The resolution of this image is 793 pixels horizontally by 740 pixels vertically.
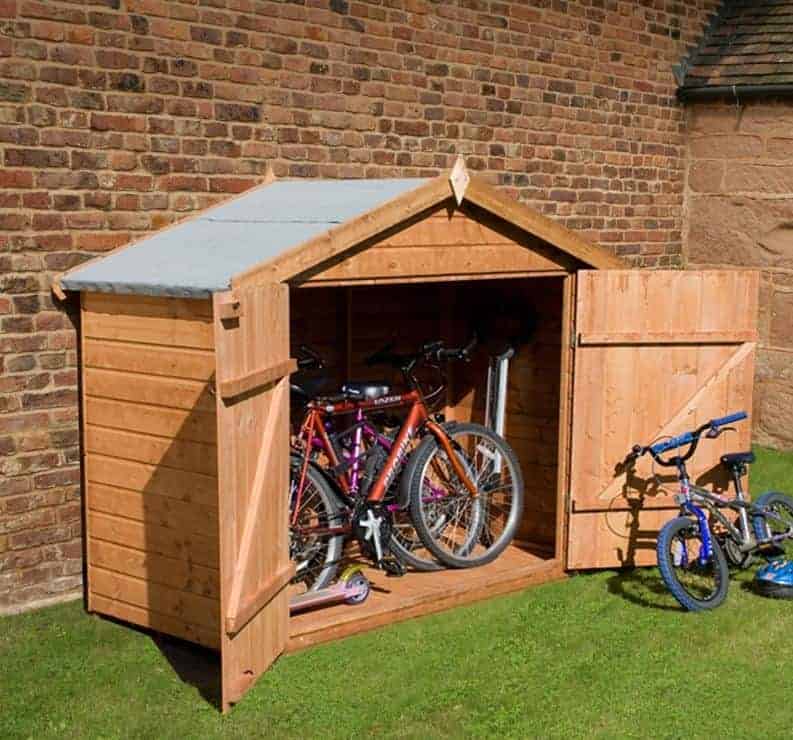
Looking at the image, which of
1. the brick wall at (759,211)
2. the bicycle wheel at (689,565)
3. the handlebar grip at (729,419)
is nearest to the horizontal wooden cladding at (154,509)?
the bicycle wheel at (689,565)

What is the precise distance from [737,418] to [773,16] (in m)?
6.05

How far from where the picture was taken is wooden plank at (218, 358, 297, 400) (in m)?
5.22

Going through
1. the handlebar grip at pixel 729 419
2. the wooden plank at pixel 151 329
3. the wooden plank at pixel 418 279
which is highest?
the wooden plank at pixel 418 279

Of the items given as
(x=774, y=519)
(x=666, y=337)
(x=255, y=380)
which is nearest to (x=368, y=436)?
(x=666, y=337)

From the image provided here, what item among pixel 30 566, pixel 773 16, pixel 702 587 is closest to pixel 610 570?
pixel 702 587

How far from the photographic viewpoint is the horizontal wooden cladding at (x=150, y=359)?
5918mm

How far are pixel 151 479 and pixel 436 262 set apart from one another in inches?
80.9

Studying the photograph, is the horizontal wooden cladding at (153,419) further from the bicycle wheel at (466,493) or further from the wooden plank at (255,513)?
the bicycle wheel at (466,493)

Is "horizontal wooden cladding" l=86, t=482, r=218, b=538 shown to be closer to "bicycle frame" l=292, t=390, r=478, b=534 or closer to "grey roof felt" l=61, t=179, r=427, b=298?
"bicycle frame" l=292, t=390, r=478, b=534

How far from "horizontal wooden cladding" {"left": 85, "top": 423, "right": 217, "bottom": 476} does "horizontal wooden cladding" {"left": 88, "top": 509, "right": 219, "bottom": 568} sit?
0.36 m

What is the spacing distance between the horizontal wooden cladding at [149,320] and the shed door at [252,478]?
1.24 feet

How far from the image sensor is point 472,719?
554 cm

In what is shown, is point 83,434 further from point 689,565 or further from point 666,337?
point 689,565

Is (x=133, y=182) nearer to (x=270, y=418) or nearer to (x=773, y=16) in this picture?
(x=270, y=418)
